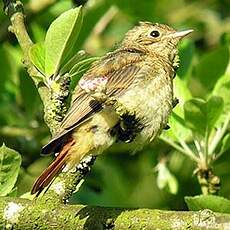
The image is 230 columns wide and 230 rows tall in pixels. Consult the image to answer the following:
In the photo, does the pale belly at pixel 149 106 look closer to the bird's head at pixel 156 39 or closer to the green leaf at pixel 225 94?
the green leaf at pixel 225 94

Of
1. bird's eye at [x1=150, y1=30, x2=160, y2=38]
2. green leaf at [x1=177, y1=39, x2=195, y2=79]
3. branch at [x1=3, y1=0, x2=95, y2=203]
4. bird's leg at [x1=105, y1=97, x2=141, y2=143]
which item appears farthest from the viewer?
green leaf at [x1=177, y1=39, x2=195, y2=79]

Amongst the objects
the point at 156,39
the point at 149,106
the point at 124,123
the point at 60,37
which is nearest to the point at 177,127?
the point at 149,106

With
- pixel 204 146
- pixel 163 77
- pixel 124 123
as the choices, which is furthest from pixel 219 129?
pixel 124 123

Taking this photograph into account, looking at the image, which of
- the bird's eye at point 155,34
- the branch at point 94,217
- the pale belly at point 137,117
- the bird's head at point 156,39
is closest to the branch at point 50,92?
the pale belly at point 137,117

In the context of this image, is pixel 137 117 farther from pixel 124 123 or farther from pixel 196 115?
pixel 196 115

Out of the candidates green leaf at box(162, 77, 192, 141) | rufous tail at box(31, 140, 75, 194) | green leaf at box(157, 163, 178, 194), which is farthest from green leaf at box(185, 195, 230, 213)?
green leaf at box(157, 163, 178, 194)

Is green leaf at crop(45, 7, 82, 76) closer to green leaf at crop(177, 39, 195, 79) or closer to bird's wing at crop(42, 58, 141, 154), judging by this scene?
bird's wing at crop(42, 58, 141, 154)
